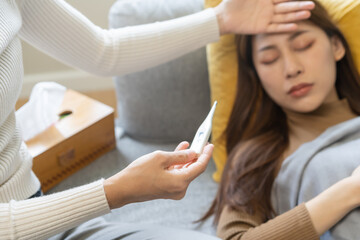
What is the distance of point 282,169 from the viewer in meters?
1.18

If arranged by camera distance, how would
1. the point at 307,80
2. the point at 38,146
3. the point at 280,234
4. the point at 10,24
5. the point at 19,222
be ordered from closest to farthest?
the point at 19,222 < the point at 10,24 < the point at 280,234 < the point at 307,80 < the point at 38,146

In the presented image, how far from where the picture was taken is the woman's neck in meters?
1.24

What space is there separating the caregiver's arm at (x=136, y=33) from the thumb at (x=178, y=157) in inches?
17.9

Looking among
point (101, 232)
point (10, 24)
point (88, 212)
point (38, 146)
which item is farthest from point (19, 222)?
point (38, 146)

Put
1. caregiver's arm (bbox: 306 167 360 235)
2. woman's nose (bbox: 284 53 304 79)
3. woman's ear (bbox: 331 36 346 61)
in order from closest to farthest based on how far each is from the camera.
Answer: caregiver's arm (bbox: 306 167 360 235) < woman's nose (bbox: 284 53 304 79) < woman's ear (bbox: 331 36 346 61)

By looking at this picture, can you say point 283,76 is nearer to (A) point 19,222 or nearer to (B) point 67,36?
(B) point 67,36

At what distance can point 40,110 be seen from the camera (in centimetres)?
143

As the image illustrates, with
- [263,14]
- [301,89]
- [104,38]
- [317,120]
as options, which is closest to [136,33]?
[104,38]

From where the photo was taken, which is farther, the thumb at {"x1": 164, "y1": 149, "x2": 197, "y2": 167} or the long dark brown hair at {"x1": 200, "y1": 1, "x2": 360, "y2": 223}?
the long dark brown hair at {"x1": 200, "y1": 1, "x2": 360, "y2": 223}

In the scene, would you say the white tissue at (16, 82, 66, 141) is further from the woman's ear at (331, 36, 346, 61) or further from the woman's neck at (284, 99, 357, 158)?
the woman's ear at (331, 36, 346, 61)

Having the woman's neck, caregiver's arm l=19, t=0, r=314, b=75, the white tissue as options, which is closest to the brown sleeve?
the woman's neck

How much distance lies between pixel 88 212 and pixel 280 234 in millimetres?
482

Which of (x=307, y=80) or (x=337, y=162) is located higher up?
(x=307, y=80)

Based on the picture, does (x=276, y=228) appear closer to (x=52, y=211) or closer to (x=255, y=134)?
(x=255, y=134)
